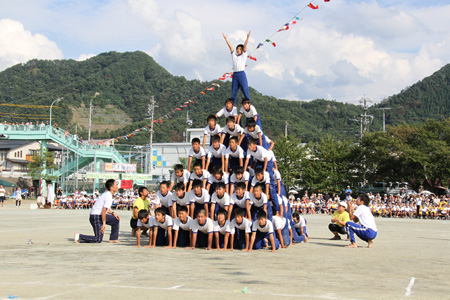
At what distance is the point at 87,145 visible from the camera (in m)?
52.4

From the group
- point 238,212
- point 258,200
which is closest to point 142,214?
point 238,212

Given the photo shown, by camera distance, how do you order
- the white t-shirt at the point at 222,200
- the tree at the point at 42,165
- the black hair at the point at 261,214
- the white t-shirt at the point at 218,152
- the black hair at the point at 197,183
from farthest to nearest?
the tree at the point at 42,165 → the white t-shirt at the point at 218,152 → the black hair at the point at 197,183 → the white t-shirt at the point at 222,200 → the black hair at the point at 261,214

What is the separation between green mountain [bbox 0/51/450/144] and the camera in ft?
344

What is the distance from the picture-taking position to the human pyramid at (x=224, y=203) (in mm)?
12430

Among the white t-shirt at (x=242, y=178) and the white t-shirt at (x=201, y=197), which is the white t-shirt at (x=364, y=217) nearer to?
the white t-shirt at (x=242, y=178)

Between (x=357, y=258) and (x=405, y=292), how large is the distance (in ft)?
13.3

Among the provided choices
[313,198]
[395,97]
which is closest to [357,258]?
[313,198]

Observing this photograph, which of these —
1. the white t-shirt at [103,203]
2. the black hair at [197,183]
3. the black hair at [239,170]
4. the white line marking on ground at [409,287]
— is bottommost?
the white line marking on ground at [409,287]

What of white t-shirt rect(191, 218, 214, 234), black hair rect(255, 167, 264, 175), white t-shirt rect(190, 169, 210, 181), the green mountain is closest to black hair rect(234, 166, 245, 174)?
black hair rect(255, 167, 264, 175)

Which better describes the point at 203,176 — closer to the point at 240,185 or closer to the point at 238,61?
the point at 240,185

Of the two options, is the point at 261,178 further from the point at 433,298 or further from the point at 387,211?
the point at 387,211

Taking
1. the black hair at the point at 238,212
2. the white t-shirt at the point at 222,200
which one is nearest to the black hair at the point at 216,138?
the white t-shirt at the point at 222,200

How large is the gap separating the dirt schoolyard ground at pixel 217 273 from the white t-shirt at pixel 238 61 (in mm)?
5724

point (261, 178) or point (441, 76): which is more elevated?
point (441, 76)
